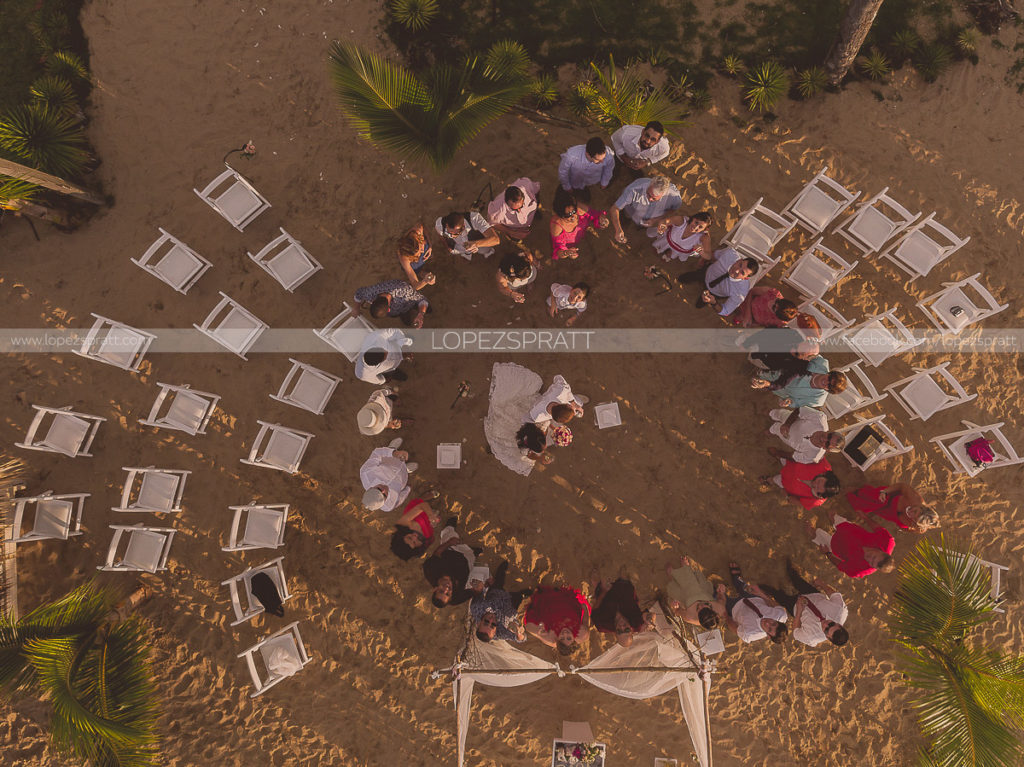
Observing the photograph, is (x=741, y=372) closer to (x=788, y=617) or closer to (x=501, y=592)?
(x=788, y=617)

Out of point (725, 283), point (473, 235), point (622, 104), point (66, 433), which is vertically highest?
point (622, 104)

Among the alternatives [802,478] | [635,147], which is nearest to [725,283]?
[635,147]

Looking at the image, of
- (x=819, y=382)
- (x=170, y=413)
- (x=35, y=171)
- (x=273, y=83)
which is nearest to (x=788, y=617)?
(x=819, y=382)

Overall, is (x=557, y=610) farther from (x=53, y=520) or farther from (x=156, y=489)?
(x=53, y=520)

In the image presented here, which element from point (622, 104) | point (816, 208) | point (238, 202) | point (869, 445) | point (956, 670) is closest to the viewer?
point (956, 670)

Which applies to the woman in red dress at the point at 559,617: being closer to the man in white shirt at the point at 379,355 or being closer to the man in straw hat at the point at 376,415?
the man in straw hat at the point at 376,415

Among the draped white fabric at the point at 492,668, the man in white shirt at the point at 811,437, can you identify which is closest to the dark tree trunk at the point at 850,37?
the man in white shirt at the point at 811,437
